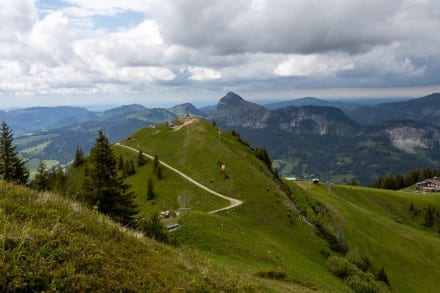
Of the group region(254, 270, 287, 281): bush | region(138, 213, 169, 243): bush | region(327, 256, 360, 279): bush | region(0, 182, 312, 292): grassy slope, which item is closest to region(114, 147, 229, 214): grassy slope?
region(327, 256, 360, 279): bush

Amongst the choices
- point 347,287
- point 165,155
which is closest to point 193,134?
point 165,155

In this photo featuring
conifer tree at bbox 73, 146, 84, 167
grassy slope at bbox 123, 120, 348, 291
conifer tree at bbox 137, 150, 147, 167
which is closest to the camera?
grassy slope at bbox 123, 120, 348, 291

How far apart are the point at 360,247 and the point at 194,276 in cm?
6981

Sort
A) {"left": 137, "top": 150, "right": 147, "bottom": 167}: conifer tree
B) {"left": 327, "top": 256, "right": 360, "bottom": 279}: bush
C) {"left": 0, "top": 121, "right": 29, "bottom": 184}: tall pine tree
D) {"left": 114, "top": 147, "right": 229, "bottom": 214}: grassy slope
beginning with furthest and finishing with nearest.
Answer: {"left": 137, "top": 150, "right": 147, "bottom": 167}: conifer tree
{"left": 114, "top": 147, "right": 229, "bottom": 214}: grassy slope
{"left": 0, "top": 121, "right": 29, "bottom": 184}: tall pine tree
{"left": 327, "top": 256, "right": 360, "bottom": 279}: bush

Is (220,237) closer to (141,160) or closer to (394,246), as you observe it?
(394,246)

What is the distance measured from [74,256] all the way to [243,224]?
44524 mm

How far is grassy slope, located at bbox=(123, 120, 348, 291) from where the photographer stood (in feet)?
113

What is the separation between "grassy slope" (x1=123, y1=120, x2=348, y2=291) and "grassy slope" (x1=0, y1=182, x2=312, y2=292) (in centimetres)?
1404

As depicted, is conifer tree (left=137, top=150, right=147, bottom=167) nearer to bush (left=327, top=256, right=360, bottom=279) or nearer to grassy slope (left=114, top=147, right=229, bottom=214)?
grassy slope (left=114, top=147, right=229, bottom=214)

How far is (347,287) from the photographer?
1581 inches

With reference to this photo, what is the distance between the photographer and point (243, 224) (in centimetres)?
5209

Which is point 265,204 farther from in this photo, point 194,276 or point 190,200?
point 194,276

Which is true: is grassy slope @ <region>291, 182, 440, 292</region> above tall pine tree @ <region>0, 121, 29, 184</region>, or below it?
below

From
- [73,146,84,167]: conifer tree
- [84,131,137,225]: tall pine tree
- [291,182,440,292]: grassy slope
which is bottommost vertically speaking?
[291,182,440,292]: grassy slope
